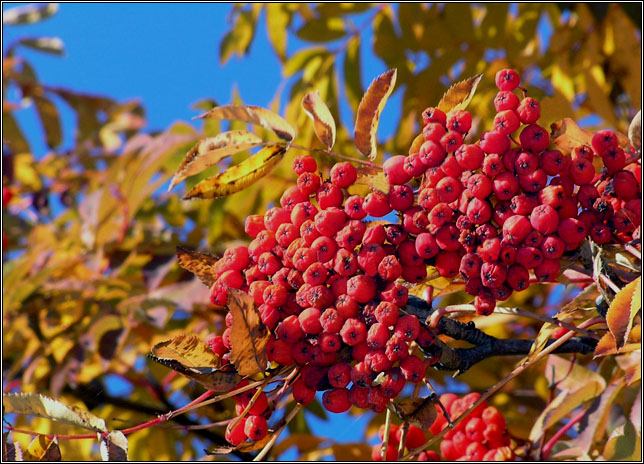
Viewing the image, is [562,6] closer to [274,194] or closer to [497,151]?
[274,194]

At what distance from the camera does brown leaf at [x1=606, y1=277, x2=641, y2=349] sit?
1.10 meters

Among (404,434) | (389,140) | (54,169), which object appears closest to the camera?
(404,434)

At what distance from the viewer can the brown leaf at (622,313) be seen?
110cm

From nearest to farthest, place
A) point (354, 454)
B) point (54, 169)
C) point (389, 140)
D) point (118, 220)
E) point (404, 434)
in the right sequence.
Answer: point (404, 434)
point (354, 454)
point (118, 220)
point (389, 140)
point (54, 169)

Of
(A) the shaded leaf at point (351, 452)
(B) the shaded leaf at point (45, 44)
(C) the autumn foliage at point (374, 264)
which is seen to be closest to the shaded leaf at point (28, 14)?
(B) the shaded leaf at point (45, 44)

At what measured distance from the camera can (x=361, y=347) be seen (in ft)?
3.78

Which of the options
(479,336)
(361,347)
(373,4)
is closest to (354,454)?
(479,336)

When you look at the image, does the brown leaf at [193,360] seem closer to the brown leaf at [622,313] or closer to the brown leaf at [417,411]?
the brown leaf at [417,411]

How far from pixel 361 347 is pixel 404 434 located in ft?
0.74

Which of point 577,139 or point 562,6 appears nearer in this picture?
point 577,139

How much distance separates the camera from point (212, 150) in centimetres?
128

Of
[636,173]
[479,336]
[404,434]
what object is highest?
[636,173]

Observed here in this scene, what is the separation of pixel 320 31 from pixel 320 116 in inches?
56.5

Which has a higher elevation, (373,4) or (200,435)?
(373,4)
